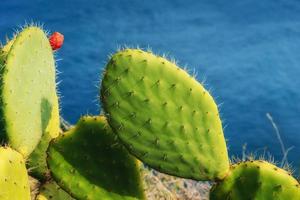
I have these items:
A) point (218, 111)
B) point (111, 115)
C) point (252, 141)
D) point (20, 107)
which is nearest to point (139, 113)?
point (111, 115)

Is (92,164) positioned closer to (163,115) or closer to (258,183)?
(163,115)

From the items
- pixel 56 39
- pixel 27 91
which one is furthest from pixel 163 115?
pixel 56 39

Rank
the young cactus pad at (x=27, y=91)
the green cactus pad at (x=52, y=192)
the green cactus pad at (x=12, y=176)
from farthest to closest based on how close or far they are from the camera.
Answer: the green cactus pad at (x=52, y=192)
the young cactus pad at (x=27, y=91)
the green cactus pad at (x=12, y=176)

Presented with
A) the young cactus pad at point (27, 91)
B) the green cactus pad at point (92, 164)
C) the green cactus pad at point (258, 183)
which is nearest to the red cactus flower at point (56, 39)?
the young cactus pad at point (27, 91)

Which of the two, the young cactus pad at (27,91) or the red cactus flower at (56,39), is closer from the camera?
the young cactus pad at (27,91)

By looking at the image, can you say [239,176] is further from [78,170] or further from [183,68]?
[78,170]

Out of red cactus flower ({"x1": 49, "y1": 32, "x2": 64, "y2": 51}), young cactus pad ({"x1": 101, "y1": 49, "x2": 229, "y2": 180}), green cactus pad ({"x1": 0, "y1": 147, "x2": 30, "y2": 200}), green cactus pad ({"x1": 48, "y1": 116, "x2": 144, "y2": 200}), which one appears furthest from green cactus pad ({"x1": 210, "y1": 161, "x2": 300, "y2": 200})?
red cactus flower ({"x1": 49, "y1": 32, "x2": 64, "y2": 51})

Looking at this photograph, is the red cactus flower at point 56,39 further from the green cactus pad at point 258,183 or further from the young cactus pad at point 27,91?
the green cactus pad at point 258,183
